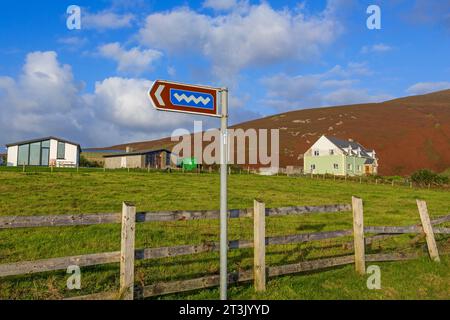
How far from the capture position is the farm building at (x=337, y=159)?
2552 inches

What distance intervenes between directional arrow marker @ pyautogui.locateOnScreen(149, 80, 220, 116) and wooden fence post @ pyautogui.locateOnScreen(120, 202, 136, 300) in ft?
6.18

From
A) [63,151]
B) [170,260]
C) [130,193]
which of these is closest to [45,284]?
[170,260]

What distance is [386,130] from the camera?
95438 mm

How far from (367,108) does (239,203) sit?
110551 millimetres

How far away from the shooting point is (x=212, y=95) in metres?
5.51

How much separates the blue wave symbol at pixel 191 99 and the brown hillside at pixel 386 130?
75472mm

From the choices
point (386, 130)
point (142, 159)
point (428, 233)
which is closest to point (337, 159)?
point (142, 159)

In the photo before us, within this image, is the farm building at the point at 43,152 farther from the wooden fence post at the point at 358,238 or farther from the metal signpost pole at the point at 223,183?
the metal signpost pole at the point at 223,183

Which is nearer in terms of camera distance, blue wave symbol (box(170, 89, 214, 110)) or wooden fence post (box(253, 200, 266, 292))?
blue wave symbol (box(170, 89, 214, 110))

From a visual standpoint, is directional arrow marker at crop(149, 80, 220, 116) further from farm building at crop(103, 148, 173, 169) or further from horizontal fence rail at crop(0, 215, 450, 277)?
farm building at crop(103, 148, 173, 169)

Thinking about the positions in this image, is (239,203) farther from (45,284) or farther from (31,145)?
(31,145)

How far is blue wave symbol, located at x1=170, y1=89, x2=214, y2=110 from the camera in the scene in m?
5.18

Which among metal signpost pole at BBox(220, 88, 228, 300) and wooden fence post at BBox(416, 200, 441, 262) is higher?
metal signpost pole at BBox(220, 88, 228, 300)

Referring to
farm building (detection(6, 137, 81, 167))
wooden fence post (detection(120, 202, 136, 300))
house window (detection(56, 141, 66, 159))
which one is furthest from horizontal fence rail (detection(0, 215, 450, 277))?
house window (detection(56, 141, 66, 159))
